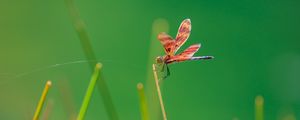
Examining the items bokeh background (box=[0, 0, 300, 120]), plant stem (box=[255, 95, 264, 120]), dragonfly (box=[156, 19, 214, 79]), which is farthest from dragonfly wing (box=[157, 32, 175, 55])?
bokeh background (box=[0, 0, 300, 120])

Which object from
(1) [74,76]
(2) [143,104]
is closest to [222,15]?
A: (1) [74,76]

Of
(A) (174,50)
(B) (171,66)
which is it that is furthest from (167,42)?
(B) (171,66)

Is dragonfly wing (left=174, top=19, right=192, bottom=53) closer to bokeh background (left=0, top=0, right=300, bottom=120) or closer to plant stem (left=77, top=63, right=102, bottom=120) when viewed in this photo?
plant stem (left=77, top=63, right=102, bottom=120)

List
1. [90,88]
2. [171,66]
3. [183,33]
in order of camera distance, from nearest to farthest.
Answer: [90,88] → [183,33] → [171,66]

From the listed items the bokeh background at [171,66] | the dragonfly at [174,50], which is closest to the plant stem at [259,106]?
the dragonfly at [174,50]

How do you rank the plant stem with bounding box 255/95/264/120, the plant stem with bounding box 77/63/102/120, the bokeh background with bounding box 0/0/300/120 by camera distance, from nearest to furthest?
1. the plant stem with bounding box 77/63/102/120
2. the plant stem with bounding box 255/95/264/120
3. the bokeh background with bounding box 0/0/300/120

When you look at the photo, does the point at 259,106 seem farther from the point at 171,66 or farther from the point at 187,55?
the point at 171,66

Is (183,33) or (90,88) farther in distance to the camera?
(183,33)
